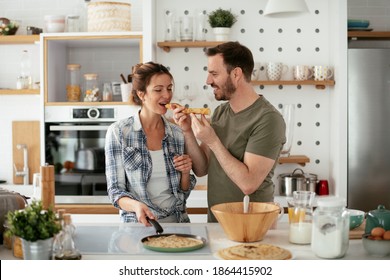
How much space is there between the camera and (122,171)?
1937 mm

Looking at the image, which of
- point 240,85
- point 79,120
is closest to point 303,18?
point 79,120

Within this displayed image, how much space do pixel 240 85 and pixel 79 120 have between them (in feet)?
5.31

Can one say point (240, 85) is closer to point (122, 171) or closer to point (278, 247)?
point (122, 171)

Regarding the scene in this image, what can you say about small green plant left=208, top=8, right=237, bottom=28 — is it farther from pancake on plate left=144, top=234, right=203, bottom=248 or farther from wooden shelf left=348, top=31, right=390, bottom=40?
pancake on plate left=144, top=234, right=203, bottom=248

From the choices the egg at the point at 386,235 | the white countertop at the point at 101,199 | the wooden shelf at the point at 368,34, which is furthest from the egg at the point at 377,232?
the wooden shelf at the point at 368,34

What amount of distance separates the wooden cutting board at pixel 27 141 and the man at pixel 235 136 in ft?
6.25

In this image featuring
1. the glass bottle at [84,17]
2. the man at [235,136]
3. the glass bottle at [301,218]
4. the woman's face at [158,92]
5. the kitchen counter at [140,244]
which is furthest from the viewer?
the glass bottle at [84,17]

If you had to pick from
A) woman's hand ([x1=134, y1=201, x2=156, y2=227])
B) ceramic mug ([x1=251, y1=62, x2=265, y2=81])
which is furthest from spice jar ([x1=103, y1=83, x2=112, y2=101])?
woman's hand ([x1=134, y1=201, x2=156, y2=227])

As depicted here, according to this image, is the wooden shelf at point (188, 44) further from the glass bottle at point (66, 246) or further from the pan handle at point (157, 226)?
the glass bottle at point (66, 246)

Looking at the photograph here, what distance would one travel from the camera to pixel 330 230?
1483mm

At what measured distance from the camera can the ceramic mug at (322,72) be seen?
3.36 meters

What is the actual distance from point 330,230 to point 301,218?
14 centimetres

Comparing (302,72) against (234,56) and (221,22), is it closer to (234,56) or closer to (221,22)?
(221,22)
